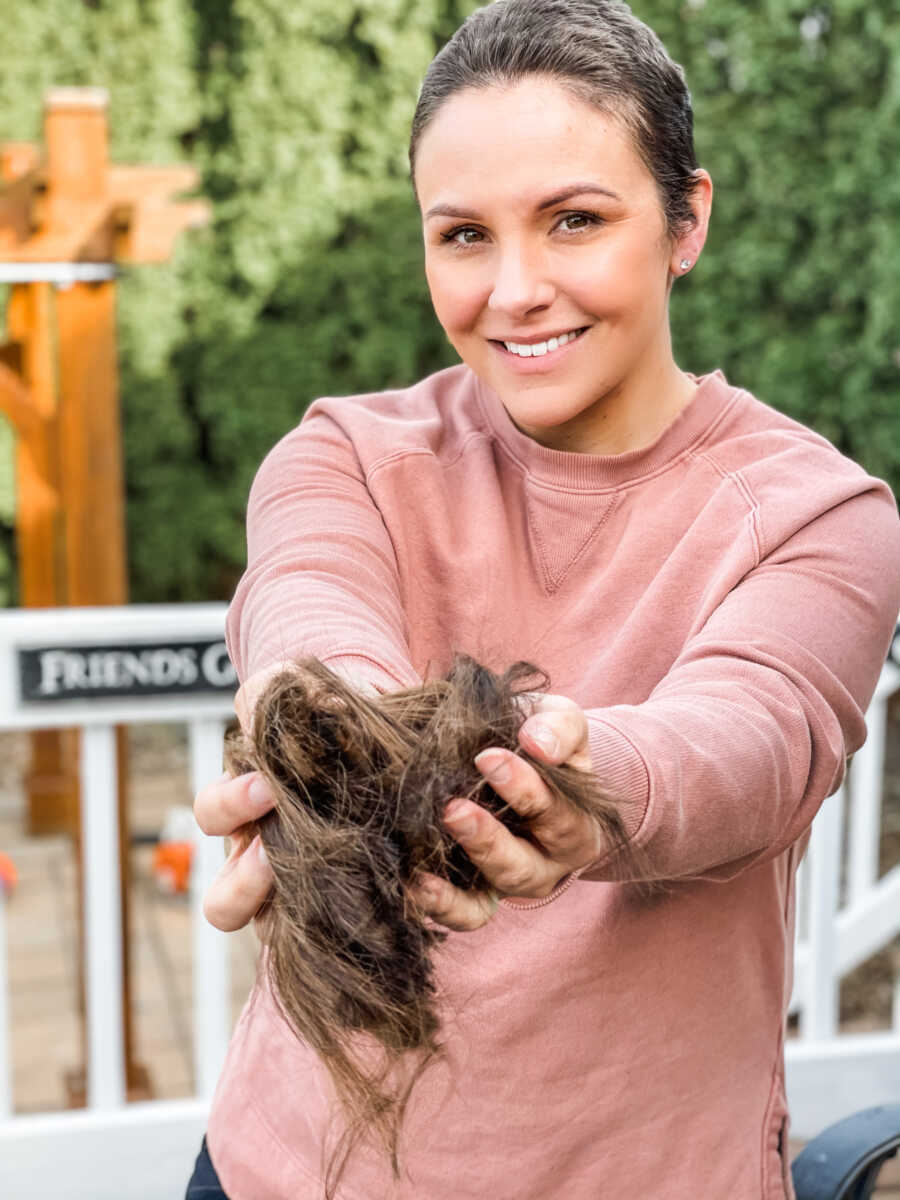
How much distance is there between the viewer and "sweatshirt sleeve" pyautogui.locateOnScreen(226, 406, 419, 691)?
0.81m

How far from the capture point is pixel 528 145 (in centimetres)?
85

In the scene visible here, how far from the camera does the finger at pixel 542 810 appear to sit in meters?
0.67

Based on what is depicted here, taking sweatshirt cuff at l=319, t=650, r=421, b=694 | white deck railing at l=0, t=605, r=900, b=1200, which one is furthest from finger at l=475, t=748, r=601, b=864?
white deck railing at l=0, t=605, r=900, b=1200

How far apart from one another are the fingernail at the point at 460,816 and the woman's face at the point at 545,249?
358mm

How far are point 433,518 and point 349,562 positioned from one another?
10 cm

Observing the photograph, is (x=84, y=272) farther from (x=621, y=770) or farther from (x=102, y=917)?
(x=621, y=770)

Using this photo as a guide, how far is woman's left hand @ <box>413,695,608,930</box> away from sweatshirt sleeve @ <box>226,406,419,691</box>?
0.11 meters

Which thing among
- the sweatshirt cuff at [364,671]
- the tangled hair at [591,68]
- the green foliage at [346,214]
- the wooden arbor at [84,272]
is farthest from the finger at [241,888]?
the green foliage at [346,214]

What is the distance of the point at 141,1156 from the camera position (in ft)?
6.66

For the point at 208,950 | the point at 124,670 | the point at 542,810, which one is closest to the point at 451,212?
the point at 542,810

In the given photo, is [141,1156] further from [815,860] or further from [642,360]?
[642,360]

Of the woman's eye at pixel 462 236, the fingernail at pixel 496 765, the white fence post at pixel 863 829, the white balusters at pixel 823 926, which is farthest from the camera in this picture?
the white fence post at pixel 863 829

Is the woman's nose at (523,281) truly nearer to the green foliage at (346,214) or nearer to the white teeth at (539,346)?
the white teeth at (539,346)

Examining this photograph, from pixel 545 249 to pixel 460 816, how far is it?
1.29 feet
